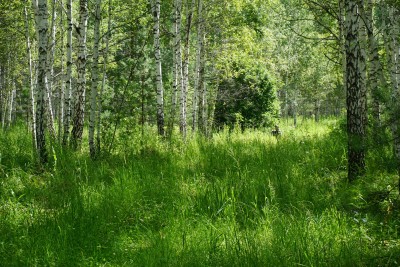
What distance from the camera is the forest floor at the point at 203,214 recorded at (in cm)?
332

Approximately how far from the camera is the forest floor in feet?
10.9

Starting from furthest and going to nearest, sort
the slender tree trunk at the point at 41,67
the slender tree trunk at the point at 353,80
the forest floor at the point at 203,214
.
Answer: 1. the slender tree trunk at the point at 41,67
2. the slender tree trunk at the point at 353,80
3. the forest floor at the point at 203,214

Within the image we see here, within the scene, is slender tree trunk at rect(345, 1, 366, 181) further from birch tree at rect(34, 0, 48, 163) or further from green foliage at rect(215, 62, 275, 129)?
green foliage at rect(215, 62, 275, 129)

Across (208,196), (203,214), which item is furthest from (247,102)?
(203,214)

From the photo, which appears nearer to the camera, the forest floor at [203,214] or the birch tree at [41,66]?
the forest floor at [203,214]

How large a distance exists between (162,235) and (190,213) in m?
0.66

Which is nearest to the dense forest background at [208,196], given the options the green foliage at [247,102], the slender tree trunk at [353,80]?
the slender tree trunk at [353,80]

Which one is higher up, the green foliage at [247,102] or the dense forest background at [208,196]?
the green foliage at [247,102]

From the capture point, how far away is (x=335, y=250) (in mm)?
3270

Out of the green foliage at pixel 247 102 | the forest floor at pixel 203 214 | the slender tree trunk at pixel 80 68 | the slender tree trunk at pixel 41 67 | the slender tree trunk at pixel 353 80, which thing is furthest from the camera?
the green foliage at pixel 247 102

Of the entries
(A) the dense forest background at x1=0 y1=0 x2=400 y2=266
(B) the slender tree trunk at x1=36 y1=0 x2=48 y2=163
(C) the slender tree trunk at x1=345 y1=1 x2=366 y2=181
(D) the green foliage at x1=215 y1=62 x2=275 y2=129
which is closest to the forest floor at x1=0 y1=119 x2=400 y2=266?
(A) the dense forest background at x1=0 y1=0 x2=400 y2=266

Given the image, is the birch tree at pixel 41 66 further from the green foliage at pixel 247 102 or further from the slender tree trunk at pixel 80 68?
the green foliage at pixel 247 102

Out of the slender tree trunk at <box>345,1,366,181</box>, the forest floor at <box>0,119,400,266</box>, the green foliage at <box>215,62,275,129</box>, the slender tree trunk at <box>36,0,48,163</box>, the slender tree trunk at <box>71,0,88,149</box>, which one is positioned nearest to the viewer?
the forest floor at <box>0,119,400,266</box>

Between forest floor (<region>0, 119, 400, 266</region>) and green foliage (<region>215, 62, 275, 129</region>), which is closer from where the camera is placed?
forest floor (<region>0, 119, 400, 266</region>)
